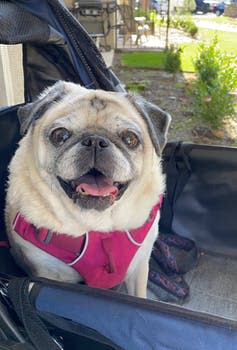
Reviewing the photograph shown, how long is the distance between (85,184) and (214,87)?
2.42 m

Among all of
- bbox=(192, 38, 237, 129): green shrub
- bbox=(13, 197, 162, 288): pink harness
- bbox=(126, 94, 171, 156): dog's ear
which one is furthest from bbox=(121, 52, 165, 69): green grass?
bbox=(13, 197, 162, 288): pink harness

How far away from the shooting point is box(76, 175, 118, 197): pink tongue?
1.12 metres

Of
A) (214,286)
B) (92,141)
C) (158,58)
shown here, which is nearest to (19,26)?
(92,141)

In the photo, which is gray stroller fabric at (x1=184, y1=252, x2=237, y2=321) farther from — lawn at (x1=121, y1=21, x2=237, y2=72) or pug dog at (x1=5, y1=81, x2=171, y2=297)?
lawn at (x1=121, y1=21, x2=237, y2=72)

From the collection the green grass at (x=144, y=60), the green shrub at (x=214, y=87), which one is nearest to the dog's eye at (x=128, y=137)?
the green shrub at (x=214, y=87)

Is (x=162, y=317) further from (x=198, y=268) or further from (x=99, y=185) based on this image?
(x=198, y=268)

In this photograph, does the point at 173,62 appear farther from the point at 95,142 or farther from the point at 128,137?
the point at 95,142

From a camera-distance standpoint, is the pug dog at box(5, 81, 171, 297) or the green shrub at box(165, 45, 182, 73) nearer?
the pug dog at box(5, 81, 171, 297)

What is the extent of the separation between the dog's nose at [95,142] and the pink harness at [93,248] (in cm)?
31

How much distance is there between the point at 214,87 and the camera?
3.31 metres

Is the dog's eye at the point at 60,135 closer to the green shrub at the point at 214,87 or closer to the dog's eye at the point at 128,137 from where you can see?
the dog's eye at the point at 128,137

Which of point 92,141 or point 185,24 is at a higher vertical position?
point 92,141

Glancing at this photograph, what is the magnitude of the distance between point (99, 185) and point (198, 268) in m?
0.88

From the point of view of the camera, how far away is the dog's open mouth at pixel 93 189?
3.68ft
